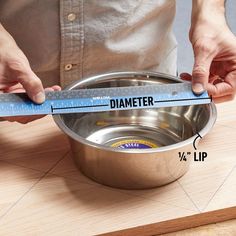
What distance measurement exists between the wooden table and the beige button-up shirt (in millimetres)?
177

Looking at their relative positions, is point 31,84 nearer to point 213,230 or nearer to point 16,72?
point 16,72

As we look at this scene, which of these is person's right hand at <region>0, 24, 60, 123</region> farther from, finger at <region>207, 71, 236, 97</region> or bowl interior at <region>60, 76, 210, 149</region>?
finger at <region>207, 71, 236, 97</region>

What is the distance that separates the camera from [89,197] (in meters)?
0.67

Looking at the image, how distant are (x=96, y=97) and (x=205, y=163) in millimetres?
199

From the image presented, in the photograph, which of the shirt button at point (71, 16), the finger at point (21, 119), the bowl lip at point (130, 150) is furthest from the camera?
the shirt button at point (71, 16)

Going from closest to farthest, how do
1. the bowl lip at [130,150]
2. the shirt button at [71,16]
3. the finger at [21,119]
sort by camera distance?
the bowl lip at [130,150]
the finger at [21,119]
the shirt button at [71,16]

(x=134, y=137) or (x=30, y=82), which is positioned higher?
(x=30, y=82)

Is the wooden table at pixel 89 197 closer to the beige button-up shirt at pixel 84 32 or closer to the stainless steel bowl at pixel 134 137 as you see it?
the stainless steel bowl at pixel 134 137

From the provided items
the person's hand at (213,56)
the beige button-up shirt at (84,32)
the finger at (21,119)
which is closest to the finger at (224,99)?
the person's hand at (213,56)

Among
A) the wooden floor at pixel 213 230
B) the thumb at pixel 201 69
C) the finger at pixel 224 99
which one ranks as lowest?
the wooden floor at pixel 213 230

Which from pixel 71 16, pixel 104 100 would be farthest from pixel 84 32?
pixel 104 100

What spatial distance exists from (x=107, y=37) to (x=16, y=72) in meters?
0.23

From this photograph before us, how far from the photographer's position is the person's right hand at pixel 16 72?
2.28 feet

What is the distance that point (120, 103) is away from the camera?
74 centimetres
